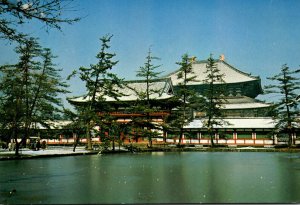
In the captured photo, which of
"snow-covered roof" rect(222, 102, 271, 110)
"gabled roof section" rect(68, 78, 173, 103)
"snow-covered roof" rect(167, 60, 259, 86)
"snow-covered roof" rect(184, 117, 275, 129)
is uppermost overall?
"snow-covered roof" rect(167, 60, 259, 86)

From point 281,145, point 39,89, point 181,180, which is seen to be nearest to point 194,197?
point 181,180

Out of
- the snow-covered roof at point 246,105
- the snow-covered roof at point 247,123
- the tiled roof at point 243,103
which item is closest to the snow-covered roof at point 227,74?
the tiled roof at point 243,103

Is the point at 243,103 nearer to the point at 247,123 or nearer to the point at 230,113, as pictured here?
the point at 230,113

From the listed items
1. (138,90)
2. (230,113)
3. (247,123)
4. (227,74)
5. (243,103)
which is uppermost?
(227,74)

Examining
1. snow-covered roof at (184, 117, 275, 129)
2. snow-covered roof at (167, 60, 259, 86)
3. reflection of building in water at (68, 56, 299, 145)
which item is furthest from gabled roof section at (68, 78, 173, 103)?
snow-covered roof at (167, 60, 259, 86)

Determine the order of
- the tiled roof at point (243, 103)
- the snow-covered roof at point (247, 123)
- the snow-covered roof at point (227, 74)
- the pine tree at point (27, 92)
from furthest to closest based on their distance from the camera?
the snow-covered roof at point (227, 74) < the tiled roof at point (243, 103) < the snow-covered roof at point (247, 123) < the pine tree at point (27, 92)

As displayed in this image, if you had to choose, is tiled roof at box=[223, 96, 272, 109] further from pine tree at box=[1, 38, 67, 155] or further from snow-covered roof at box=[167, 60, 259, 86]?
pine tree at box=[1, 38, 67, 155]

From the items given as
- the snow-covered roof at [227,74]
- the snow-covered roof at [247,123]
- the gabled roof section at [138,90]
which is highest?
the snow-covered roof at [227,74]

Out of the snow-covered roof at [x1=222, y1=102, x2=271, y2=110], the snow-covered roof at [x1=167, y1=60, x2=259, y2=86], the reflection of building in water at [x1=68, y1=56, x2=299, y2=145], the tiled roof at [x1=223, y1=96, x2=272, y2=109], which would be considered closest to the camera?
the reflection of building in water at [x1=68, y1=56, x2=299, y2=145]

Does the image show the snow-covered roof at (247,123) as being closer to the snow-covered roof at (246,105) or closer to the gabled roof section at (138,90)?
the snow-covered roof at (246,105)

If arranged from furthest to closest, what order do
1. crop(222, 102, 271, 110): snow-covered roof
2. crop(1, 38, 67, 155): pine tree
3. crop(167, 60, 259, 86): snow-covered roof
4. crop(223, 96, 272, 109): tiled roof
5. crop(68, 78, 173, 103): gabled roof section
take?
crop(167, 60, 259, 86): snow-covered roof
crop(223, 96, 272, 109): tiled roof
crop(222, 102, 271, 110): snow-covered roof
crop(68, 78, 173, 103): gabled roof section
crop(1, 38, 67, 155): pine tree

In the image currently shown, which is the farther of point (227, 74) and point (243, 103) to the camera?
point (227, 74)

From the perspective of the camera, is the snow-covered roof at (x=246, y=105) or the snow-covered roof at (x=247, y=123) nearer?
the snow-covered roof at (x=247, y=123)

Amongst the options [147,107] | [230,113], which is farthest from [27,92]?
[230,113]
